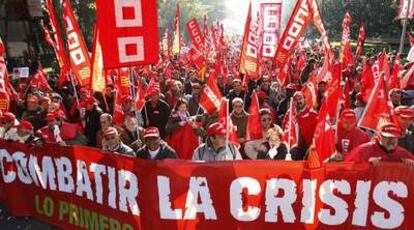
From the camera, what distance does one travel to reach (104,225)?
6020 mm

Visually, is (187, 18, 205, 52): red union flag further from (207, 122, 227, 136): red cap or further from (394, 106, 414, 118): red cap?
(207, 122, 227, 136): red cap

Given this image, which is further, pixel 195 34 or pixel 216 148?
pixel 195 34

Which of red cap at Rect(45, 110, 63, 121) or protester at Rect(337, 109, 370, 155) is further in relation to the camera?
red cap at Rect(45, 110, 63, 121)

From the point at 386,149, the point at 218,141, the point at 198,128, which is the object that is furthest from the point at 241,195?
the point at 198,128

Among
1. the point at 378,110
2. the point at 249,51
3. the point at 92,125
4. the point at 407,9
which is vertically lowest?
the point at 92,125

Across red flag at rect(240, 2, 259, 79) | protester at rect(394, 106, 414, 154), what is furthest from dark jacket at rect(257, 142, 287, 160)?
red flag at rect(240, 2, 259, 79)

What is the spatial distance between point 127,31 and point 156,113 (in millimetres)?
3046

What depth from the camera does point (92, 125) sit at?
866 cm

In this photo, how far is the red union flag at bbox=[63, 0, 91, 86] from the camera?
9281mm

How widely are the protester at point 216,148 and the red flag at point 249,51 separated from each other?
15.2ft

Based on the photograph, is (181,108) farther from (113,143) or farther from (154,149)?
(154,149)

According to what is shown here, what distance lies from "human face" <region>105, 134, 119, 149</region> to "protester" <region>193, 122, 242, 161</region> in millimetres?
993

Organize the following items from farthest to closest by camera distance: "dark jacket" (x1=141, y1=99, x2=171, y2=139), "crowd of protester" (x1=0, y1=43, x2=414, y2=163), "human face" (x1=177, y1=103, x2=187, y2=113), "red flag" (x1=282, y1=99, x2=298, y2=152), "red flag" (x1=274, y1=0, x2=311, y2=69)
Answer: "red flag" (x1=274, y1=0, x2=311, y2=69)
"dark jacket" (x1=141, y1=99, x2=171, y2=139)
"human face" (x1=177, y1=103, x2=187, y2=113)
"red flag" (x1=282, y1=99, x2=298, y2=152)
"crowd of protester" (x1=0, y1=43, x2=414, y2=163)

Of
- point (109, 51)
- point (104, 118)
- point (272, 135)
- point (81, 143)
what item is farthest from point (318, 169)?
point (81, 143)
